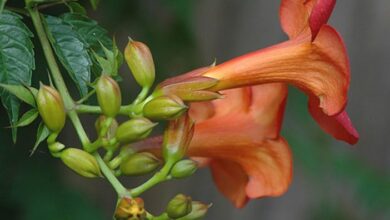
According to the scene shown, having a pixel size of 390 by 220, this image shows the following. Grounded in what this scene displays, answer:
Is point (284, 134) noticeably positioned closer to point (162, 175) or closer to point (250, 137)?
point (250, 137)

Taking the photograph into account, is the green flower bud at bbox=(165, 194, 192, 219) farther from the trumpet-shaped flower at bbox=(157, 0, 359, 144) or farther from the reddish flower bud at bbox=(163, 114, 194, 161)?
the trumpet-shaped flower at bbox=(157, 0, 359, 144)

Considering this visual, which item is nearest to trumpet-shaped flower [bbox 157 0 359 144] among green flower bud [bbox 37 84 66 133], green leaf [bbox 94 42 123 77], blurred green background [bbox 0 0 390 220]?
green leaf [bbox 94 42 123 77]

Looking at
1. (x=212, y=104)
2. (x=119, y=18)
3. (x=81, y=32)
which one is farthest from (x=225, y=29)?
(x=81, y=32)

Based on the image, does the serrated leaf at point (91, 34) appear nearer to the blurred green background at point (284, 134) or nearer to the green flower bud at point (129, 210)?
the green flower bud at point (129, 210)

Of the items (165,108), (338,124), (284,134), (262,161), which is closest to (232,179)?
(262,161)

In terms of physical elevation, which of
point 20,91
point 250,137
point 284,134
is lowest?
point 284,134
